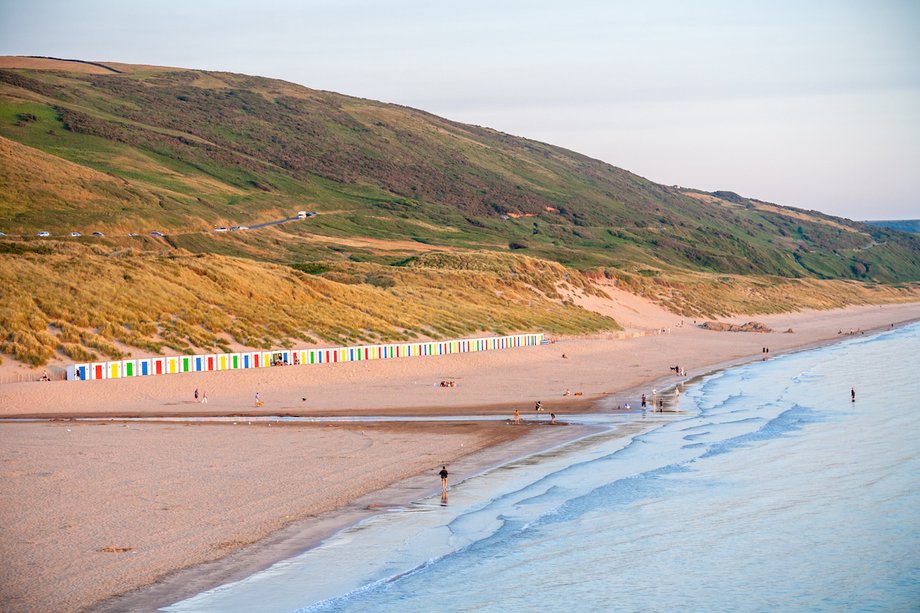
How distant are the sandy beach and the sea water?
4.97 ft

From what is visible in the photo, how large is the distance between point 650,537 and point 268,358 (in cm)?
3024

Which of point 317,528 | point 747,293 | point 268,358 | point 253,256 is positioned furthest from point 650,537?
point 747,293

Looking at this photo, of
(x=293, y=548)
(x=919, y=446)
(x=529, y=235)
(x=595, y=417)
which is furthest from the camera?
(x=529, y=235)

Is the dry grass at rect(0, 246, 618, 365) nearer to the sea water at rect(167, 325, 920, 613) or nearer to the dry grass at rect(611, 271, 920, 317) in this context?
the sea water at rect(167, 325, 920, 613)

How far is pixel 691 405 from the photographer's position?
41812 mm

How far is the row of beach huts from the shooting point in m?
41.2

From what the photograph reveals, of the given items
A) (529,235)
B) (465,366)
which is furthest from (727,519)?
(529,235)

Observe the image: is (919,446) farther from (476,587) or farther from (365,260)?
(365,260)

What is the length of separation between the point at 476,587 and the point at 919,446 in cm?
1954

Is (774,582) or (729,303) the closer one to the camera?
(774,582)

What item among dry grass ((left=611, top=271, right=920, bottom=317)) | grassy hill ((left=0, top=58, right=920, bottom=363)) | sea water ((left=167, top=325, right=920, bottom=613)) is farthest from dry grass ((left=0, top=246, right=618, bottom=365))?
dry grass ((left=611, top=271, right=920, bottom=317))

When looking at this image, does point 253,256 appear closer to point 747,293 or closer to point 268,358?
point 747,293

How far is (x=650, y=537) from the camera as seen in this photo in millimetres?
20906

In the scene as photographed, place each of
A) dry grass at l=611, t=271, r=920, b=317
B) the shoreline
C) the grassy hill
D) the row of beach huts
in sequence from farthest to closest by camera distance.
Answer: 1. dry grass at l=611, t=271, r=920, b=317
2. the grassy hill
3. the row of beach huts
4. the shoreline
